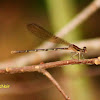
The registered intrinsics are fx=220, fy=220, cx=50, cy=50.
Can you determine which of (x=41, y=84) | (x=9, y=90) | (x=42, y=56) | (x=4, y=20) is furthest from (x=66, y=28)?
(x=4, y=20)

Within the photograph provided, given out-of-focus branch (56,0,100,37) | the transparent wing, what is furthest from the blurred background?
the transparent wing

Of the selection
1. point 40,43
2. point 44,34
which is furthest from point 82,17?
point 40,43

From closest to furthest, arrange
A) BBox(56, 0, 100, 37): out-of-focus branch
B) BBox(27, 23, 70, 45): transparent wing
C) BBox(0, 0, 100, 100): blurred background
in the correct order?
BBox(27, 23, 70, 45): transparent wing < BBox(56, 0, 100, 37): out-of-focus branch < BBox(0, 0, 100, 100): blurred background

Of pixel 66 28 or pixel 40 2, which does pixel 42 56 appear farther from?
pixel 40 2

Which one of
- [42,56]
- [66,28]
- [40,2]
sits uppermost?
[40,2]

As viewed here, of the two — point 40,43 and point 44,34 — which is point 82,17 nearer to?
point 44,34

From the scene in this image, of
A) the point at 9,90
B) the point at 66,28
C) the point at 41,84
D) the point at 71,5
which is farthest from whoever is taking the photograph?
the point at 71,5

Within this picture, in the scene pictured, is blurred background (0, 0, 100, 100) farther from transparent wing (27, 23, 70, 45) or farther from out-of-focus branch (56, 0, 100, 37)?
transparent wing (27, 23, 70, 45)

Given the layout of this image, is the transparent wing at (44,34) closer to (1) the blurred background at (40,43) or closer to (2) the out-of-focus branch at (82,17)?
(2) the out-of-focus branch at (82,17)

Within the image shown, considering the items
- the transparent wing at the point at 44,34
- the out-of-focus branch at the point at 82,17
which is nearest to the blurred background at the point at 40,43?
the out-of-focus branch at the point at 82,17
